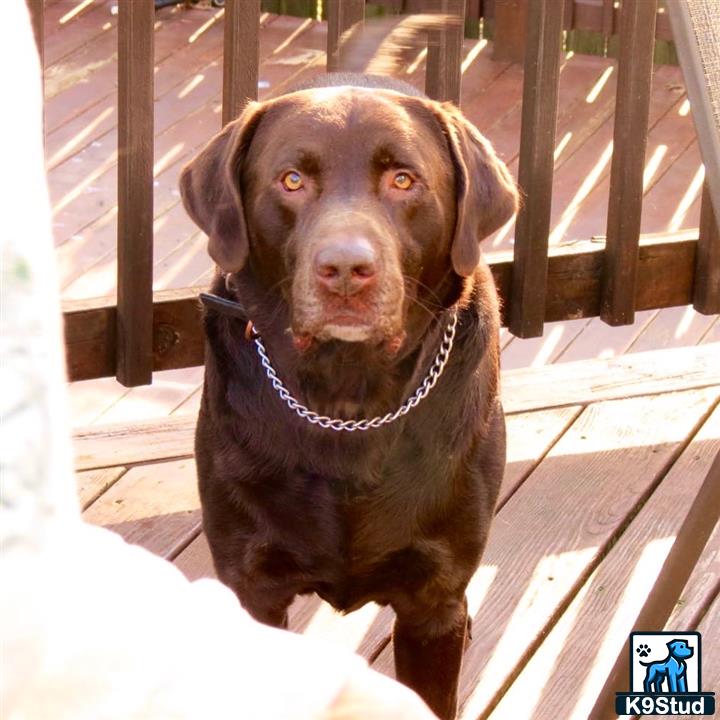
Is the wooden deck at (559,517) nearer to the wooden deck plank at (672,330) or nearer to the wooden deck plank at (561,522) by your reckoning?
the wooden deck plank at (561,522)

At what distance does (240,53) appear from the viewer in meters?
2.82

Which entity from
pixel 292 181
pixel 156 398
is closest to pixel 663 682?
pixel 292 181

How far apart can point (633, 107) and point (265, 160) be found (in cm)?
133

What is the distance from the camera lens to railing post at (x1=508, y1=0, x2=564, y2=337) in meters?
3.01

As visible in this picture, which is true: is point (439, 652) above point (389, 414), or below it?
below

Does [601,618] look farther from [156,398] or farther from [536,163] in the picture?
[156,398]

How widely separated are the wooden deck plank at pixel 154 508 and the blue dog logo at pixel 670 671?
99cm

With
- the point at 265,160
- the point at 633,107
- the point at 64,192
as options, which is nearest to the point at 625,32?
the point at 633,107

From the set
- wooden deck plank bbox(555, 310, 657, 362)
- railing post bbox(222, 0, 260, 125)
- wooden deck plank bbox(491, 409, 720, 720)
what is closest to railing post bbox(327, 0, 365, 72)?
railing post bbox(222, 0, 260, 125)

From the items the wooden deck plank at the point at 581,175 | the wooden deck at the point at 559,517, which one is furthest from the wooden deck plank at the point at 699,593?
the wooden deck plank at the point at 581,175

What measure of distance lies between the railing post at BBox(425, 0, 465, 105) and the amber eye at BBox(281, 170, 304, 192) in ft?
3.06

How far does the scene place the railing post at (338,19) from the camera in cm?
286

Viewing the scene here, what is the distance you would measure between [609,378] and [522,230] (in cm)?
48

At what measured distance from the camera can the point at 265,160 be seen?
2141mm
